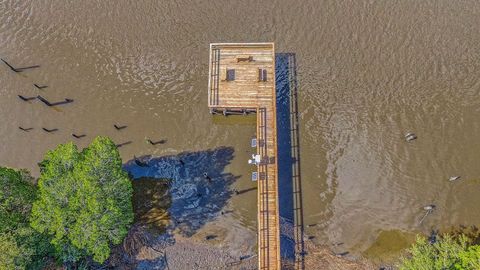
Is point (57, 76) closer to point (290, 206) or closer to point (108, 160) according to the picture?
point (108, 160)

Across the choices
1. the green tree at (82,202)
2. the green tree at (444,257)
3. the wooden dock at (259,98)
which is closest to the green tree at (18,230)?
the green tree at (82,202)

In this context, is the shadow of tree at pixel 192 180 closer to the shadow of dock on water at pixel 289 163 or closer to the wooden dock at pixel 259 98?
the wooden dock at pixel 259 98

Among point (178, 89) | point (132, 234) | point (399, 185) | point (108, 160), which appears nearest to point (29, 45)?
point (178, 89)

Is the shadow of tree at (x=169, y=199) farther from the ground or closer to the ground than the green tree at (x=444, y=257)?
farther from the ground

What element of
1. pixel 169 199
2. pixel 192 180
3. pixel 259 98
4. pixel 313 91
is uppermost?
pixel 313 91

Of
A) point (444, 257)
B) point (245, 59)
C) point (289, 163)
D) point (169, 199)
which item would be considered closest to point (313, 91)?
point (245, 59)

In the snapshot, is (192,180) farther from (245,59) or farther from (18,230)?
(18,230)
